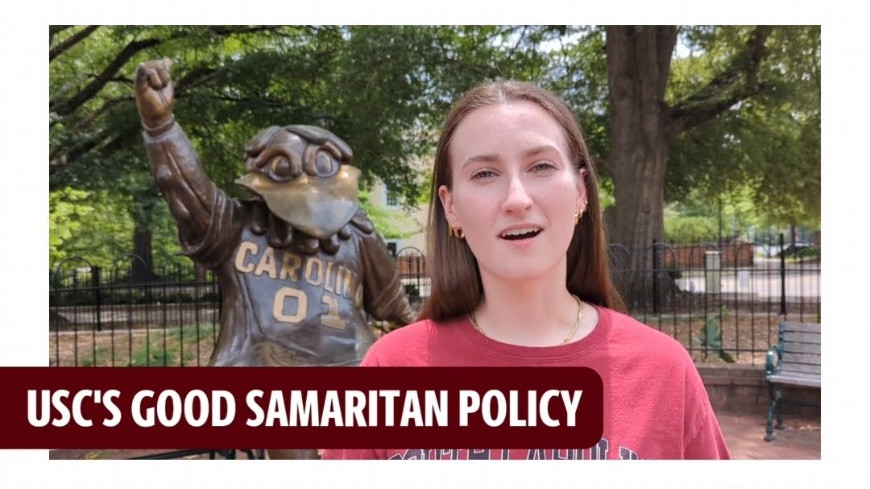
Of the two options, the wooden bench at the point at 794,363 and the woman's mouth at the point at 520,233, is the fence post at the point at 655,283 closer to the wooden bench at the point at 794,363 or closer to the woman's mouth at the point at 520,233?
the wooden bench at the point at 794,363

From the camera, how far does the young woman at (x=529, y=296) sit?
1.44m

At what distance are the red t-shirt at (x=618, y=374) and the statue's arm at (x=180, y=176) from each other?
2168mm

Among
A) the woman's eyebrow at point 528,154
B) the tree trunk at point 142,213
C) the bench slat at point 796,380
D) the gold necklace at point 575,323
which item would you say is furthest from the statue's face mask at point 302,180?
the tree trunk at point 142,213

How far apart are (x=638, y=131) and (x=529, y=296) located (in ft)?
30.2

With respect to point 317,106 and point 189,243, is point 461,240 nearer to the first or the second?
point 189,243

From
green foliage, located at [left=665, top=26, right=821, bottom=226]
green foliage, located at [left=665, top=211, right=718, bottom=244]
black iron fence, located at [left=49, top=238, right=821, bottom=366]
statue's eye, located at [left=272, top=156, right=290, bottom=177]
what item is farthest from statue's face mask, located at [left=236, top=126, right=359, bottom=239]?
green foliage, located at [left=665, top=211, right=718, bottom=244]

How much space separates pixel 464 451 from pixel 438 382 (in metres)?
0.20

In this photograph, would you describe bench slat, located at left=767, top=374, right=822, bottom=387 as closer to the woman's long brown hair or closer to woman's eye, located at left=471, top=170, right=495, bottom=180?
the woman's long brown hair

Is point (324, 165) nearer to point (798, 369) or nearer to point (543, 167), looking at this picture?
point (543, 167)

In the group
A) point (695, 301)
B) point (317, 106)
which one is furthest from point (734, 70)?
point (317, 106)

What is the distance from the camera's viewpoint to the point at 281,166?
11.7ft

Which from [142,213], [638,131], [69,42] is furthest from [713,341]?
[142,213]

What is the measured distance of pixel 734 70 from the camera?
10.1 m

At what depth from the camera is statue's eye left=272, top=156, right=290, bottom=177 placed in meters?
3.55
